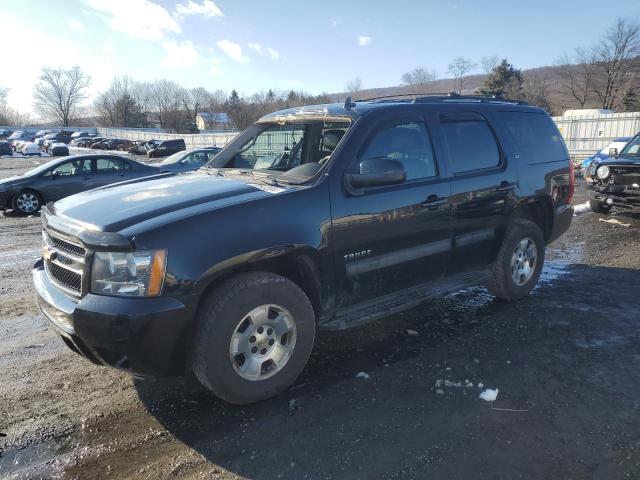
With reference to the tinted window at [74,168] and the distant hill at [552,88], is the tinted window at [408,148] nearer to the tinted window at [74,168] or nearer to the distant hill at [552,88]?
the tinted window at [74,168]

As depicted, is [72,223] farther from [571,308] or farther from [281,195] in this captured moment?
[571,308]

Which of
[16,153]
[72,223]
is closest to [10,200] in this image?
[72,223]

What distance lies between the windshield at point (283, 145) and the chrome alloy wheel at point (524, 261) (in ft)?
7.88

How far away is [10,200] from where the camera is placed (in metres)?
12.4

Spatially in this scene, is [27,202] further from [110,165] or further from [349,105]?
[349,105]

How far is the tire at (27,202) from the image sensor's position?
12367mm

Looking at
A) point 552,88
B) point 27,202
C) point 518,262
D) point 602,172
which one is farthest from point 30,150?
A: point 552,88

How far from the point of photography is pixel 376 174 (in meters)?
3.47

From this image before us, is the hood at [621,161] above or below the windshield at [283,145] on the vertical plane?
below

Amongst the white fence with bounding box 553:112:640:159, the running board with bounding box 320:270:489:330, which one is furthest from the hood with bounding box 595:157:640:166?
the white fence with bounding box 553:112:640:159

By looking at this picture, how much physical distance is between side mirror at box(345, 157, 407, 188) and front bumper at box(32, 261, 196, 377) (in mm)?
1468

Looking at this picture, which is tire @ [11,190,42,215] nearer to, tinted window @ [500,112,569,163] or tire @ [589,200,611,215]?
tinted window @ [500,112,569,163]

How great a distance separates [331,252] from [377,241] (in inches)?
17.3

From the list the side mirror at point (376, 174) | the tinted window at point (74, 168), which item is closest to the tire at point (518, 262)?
the side mirror at point (376, 174)
